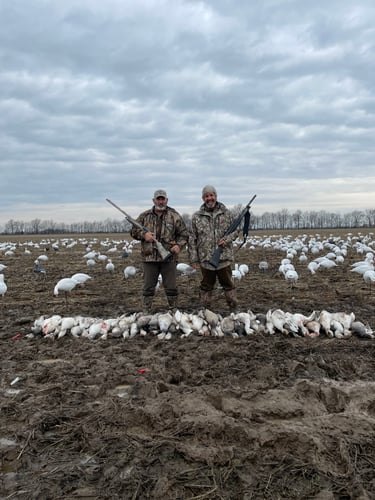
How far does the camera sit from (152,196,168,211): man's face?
7246 millimetres

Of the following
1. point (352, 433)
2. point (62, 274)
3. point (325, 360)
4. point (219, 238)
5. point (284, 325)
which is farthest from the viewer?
point (62, 274)

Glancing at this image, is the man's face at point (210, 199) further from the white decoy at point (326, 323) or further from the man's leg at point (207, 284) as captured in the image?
the white decoy at point (326, 323)

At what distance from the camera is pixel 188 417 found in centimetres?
365

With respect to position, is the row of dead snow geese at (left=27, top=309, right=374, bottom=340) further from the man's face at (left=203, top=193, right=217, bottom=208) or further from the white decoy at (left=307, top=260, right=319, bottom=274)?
the white decoy at (left=307, top=260, right=319, bottom=274)

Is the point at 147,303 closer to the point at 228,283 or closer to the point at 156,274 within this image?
the point at 156,274

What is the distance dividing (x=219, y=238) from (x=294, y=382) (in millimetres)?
3138

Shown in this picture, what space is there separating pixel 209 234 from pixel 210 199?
1.99 feet

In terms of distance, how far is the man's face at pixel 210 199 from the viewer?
22.6ft

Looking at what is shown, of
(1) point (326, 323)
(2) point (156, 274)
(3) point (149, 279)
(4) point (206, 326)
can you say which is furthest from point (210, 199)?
(1) point (326, 323)

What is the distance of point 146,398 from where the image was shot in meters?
4.10

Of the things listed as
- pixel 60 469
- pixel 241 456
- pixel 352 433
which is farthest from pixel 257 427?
→ pixel 60 469

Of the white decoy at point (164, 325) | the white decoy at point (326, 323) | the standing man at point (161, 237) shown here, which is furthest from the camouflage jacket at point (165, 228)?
the white decoy at point (326, 323)

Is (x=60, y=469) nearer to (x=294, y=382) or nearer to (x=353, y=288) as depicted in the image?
(x=294, y=382)

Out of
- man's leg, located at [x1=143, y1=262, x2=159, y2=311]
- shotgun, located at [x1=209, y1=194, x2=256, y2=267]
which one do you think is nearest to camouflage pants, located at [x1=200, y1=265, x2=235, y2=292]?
shotgun, located at [x1=209, y1=194, x2=256, y2=267]
